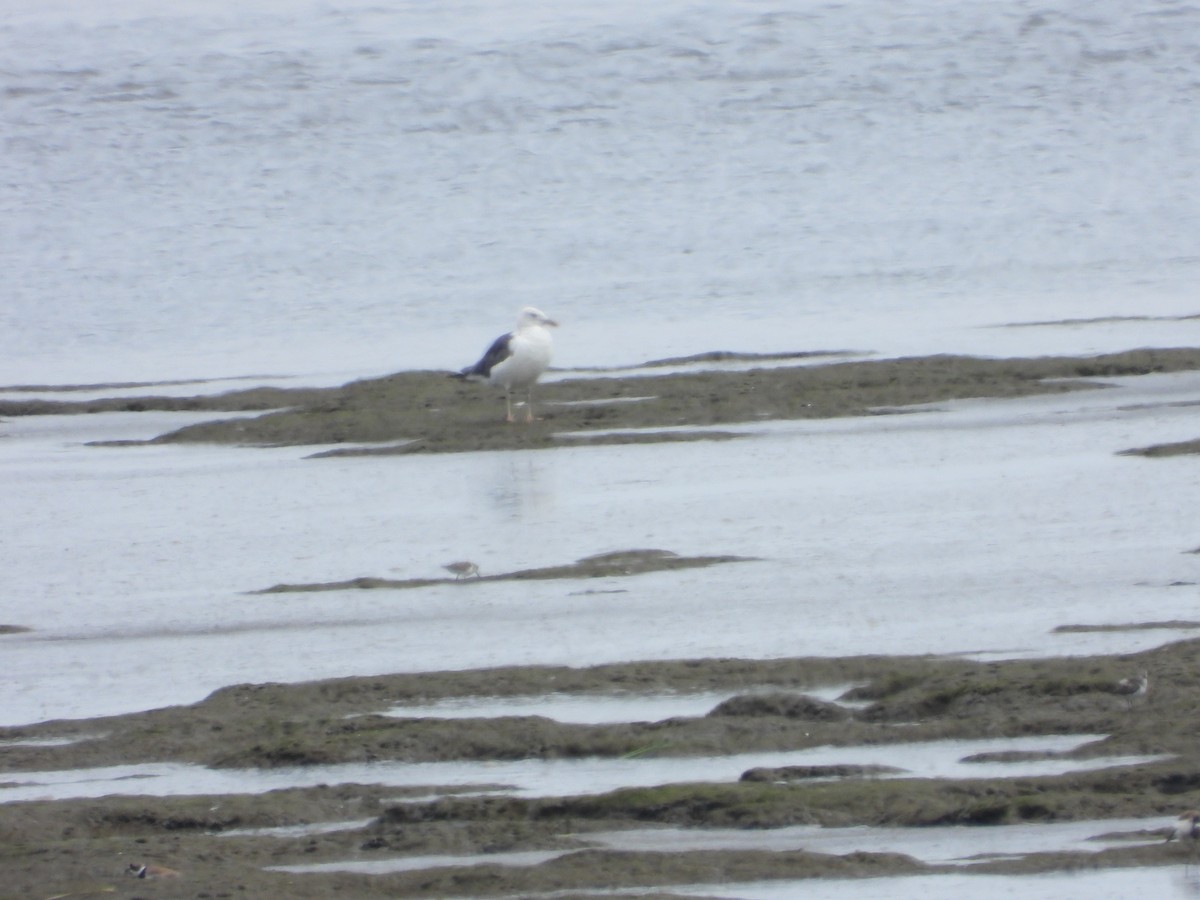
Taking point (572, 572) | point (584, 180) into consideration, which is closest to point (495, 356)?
point (572, 572)

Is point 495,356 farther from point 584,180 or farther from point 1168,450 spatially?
point 584,180

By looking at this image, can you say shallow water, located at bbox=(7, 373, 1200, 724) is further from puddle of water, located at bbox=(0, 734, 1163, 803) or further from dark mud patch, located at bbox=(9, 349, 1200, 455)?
puddle of water, located at bbox=(0, 734, 1163, 803)

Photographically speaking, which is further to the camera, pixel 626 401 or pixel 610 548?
pixel 626 401

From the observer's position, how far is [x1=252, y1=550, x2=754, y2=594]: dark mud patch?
10.3m

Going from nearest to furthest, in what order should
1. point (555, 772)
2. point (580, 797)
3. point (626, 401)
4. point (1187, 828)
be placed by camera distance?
point (1187, 828), point (580, 797), point (555, 772), point (626, 401)

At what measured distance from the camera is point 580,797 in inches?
246

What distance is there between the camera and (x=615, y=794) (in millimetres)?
6238

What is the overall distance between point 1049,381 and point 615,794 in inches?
437

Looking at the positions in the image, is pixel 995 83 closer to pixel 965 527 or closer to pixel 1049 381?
pixel 1049 381

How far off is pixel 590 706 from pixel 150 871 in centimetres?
225

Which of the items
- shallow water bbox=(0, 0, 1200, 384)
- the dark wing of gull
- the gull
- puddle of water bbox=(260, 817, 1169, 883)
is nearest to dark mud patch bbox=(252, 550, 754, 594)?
puddle of water bbox=(260, 817, 1169, 883)

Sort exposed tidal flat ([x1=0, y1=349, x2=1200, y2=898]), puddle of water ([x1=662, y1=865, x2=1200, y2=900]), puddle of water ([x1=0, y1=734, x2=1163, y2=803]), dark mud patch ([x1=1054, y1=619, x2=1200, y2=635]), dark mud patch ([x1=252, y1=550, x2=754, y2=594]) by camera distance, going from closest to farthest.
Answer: puddle of water ([x1=662, y1=865, x2=1200, y2=900]) → exposed tidal flat ([x1=0, y1=349, x2=1200, y2=898]) → puddle of water ([x1=0, y1=734, x2=1163, y2=803]) → dark mud patch ([x1=1054, y1=619, x2=1200, y2=635]) → dark mud patch ([x1=252, y1=550, x2=754, y2=594])

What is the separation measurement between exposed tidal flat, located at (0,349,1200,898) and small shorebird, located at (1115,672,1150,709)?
16mm

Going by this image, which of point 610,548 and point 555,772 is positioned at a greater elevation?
point 610,548
